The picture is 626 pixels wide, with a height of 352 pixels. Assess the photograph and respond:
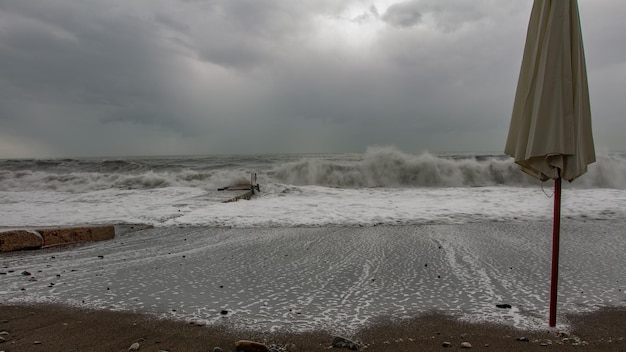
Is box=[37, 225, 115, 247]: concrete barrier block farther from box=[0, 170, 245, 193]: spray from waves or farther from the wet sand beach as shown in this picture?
box=[0, 170, 245, 193]: spray from waves

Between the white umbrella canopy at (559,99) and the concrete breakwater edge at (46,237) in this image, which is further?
the concrete breakwater edge at (46,237)

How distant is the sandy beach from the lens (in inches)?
120

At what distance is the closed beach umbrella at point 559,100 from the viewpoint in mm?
2826

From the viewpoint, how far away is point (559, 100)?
112 inches

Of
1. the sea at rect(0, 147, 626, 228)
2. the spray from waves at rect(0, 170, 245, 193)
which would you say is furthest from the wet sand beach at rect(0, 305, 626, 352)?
the spray from waves at rect(0, 170, 245, 193)

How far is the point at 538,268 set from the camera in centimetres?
503

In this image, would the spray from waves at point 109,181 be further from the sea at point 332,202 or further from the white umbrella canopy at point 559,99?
the white umbrella canopy at point 559,99

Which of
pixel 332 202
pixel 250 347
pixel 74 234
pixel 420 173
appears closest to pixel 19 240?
pixel 74 234

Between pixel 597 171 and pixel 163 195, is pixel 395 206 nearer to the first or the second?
pixel 163 195

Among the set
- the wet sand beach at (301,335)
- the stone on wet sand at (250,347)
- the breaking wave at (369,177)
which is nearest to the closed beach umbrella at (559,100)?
the wet sand beach at (301,335)

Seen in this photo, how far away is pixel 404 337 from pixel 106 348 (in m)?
2.33

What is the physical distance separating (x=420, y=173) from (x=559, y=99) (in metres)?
20.5

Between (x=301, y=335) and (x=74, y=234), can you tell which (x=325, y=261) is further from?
(x=74, y=234)

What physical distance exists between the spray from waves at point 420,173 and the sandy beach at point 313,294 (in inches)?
615
